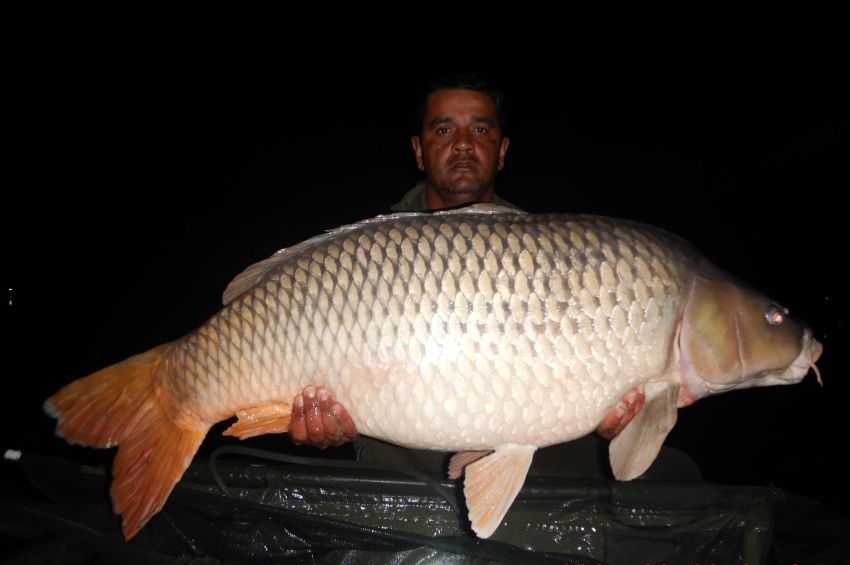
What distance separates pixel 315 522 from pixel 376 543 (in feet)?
0.46

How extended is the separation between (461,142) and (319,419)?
3.76 feet

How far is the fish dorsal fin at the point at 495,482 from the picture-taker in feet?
3.51

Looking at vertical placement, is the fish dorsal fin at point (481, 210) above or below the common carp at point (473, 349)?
above

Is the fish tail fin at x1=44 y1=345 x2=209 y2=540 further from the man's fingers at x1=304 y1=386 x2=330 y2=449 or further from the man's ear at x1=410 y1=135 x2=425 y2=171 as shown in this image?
the man's ear at x1=410 y1=135 x2=425 y2=171

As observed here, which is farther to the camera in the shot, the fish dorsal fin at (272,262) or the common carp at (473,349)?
the fish dorsal fin at (272,262)

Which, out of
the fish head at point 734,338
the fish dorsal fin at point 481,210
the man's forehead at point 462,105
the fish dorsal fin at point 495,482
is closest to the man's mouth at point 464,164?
the man's forehead at point 462,105

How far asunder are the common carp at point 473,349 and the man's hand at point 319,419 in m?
0.02

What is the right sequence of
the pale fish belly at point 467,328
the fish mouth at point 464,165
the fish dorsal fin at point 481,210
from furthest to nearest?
the fish mouth at point 464,165, the fish dorsal fin at point 481,210, the pale fish belly at point 467,328

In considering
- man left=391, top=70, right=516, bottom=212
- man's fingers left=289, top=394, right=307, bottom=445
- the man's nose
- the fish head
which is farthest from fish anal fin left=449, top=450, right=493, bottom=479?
the man's nose

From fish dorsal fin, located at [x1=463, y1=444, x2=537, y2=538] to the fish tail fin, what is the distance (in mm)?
583

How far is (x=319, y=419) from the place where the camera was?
1.14 m

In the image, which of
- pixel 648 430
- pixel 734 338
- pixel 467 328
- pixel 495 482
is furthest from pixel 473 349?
pixel 734 338

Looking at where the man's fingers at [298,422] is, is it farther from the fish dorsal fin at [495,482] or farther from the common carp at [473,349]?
the fish dorsal fin at [495,482]

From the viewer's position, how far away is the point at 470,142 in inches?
75.2
